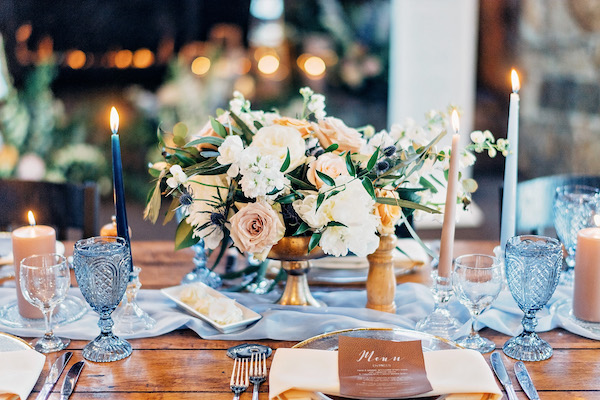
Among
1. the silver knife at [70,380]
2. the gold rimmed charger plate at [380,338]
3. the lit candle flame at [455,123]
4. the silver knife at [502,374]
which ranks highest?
the lit candle flame at [455,123]

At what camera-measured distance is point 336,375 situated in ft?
3.15

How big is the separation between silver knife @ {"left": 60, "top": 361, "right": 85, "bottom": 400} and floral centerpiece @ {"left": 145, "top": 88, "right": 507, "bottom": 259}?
0.29m

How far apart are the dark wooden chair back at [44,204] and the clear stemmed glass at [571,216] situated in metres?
1.15

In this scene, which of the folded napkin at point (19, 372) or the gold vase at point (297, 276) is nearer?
the folded napkin at point (19, 372)

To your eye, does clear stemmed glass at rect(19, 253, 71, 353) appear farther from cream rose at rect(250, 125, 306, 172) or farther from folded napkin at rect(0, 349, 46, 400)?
cream rose at rect(250, 125, 306, 172)

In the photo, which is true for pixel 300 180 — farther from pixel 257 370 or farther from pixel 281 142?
pixel 257 370

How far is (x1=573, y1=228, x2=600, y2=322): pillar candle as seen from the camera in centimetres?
115

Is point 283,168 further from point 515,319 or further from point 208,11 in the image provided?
point 208,11

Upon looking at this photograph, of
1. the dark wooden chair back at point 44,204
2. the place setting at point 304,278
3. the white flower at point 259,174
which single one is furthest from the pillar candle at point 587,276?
the dark wooden chair back at point 44,204

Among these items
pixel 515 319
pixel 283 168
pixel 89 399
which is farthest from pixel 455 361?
pixel 89 399

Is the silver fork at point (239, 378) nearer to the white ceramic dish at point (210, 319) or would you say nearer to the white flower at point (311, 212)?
the white ceramic dish at point (210, 319)

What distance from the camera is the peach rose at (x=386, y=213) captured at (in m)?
1.17

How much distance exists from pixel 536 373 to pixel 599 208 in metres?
0.48

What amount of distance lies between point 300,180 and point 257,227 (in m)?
0.12
